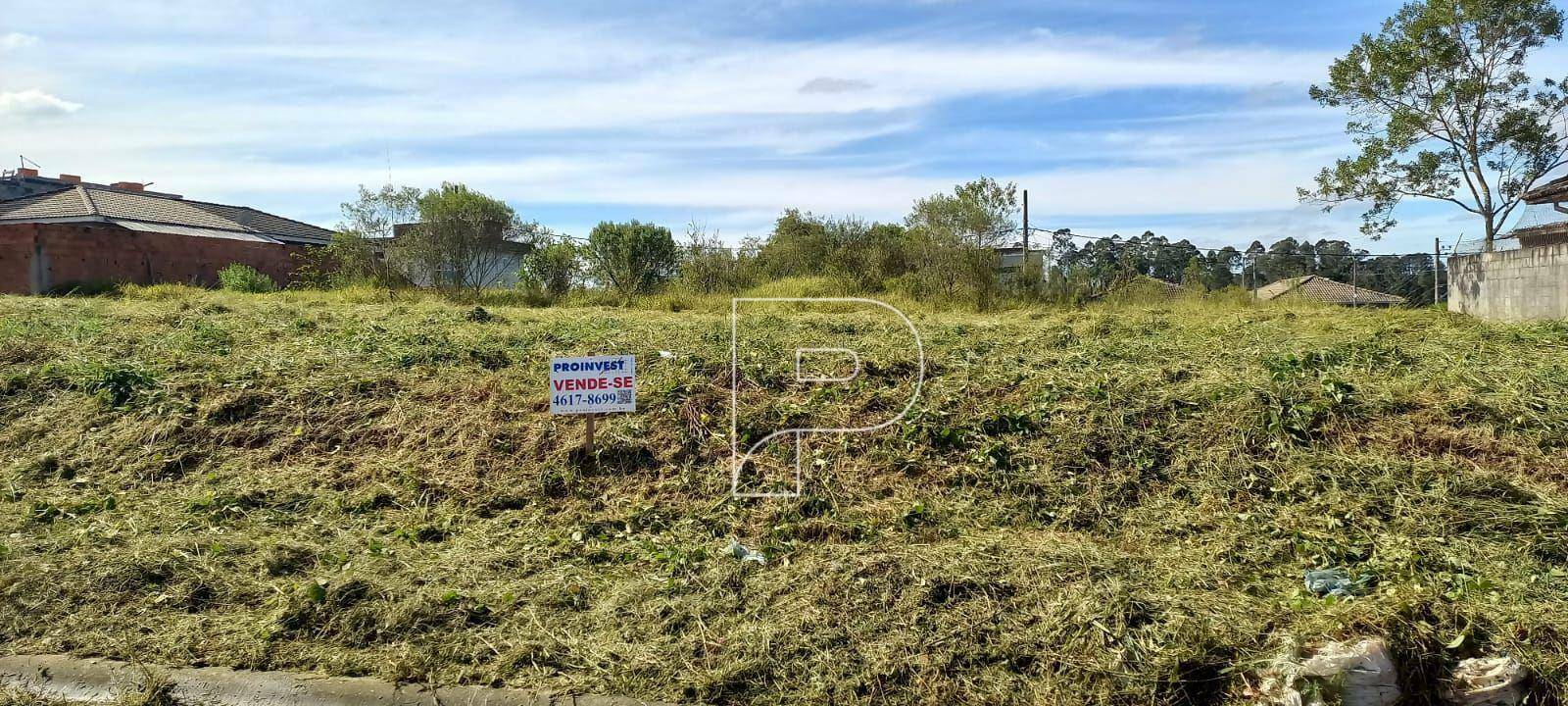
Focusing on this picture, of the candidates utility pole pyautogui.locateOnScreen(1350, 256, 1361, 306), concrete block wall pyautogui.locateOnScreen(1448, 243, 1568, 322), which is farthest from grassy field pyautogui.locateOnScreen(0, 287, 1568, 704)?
utility pole pyautogui.locateOnScreen(1350, 256, 1361, 306)

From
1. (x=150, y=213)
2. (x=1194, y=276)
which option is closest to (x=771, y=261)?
(x=1194, y=276)

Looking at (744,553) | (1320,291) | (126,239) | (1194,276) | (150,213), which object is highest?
(150,213)

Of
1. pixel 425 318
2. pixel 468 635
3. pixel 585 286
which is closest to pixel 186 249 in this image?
pixel 585 286

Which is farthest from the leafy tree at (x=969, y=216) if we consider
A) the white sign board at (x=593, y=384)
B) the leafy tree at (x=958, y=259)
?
the white sign board at (x=593, y=384)

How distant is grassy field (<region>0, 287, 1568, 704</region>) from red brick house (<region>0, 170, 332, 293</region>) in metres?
12.4

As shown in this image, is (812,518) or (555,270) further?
(555,270)

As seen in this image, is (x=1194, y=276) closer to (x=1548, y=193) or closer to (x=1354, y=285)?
(x=1354, y=285)

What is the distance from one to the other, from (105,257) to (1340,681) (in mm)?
21494

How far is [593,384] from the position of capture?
5.09m

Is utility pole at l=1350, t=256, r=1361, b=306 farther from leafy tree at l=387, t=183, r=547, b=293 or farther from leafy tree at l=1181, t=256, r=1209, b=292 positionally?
leafy tree at l=387, t=183, r=547, b=293

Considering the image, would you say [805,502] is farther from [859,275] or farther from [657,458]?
[859,275]

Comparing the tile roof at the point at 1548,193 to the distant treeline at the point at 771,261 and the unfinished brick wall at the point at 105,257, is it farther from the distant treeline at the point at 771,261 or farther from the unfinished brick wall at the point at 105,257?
the unfinished brick wall at the point at 105,257

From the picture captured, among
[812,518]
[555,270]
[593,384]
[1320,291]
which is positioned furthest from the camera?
[555,270]

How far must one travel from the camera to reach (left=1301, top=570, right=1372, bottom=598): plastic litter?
3525 mm
